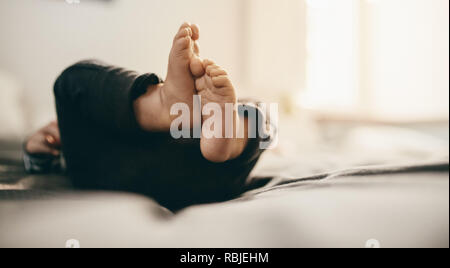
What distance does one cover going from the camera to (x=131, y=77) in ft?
1.45

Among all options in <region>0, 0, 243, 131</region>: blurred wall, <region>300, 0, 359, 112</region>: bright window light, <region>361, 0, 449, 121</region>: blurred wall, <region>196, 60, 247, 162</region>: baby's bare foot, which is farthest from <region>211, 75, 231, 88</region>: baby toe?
<region>300, 0, 359, 112</region>: bright window light

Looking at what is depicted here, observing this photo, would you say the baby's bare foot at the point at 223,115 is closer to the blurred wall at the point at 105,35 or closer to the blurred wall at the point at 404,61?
the blurred wall at the point at 105,35

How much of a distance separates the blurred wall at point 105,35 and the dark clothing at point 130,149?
80mm

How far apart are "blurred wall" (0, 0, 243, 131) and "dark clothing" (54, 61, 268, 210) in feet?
0.26

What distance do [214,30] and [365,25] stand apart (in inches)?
58.6

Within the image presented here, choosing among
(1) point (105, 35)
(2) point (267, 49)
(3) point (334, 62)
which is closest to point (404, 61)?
(3) point (334, 62)

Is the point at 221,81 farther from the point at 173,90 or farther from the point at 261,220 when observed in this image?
the point at 261,220

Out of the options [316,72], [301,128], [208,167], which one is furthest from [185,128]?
[316,72]

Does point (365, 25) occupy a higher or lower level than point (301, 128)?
higher

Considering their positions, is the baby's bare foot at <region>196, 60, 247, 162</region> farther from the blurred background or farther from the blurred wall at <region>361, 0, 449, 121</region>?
the blurred wall at <region>361, 0, 449, 121</region>

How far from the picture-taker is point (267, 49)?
0.95m

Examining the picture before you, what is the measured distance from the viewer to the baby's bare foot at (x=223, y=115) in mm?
413

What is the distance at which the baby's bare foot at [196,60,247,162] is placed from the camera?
413 millimetres
